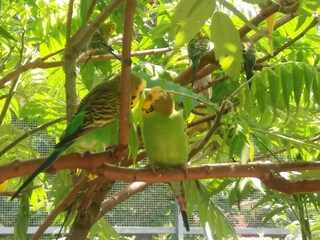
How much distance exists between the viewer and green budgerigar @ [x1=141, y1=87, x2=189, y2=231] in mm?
724

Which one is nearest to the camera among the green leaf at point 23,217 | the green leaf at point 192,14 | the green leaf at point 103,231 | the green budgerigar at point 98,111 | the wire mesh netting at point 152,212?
the green leaf at point 192,14

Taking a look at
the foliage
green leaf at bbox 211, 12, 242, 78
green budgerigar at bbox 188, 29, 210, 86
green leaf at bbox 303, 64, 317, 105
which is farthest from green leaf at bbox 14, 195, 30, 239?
green leaf at bbox 211, 12, 242, 78

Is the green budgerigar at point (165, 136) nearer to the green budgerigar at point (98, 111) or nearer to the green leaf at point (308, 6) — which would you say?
the green budgerigar at point (98, 111)

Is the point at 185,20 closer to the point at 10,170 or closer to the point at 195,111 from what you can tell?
the point at 10,170

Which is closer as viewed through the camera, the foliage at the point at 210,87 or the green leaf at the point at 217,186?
the foliage at the point at 210,87

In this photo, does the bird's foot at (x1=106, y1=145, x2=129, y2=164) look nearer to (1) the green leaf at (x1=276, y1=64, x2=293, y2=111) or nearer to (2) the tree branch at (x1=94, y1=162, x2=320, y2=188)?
(2) the tree branch at (x1=94, y1=162, x2=320, y2=188)

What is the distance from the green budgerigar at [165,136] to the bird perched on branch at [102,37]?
93 millimetres

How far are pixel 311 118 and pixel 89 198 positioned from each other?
1.14 feet

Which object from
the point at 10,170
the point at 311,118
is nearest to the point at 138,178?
the point at 10,170

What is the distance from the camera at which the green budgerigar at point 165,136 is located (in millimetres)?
724

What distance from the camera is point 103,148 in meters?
0.72

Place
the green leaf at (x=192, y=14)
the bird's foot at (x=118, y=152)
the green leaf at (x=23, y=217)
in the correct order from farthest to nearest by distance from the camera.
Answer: the green leaf at (x=23, y=217) → the bird's foot at (x=118, y=152) → the green leaf at (x=192, y=14)

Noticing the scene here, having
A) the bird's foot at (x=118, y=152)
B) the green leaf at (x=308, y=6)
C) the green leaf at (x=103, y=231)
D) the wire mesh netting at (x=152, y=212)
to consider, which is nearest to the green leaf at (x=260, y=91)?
the bird's foot at (x=118, y=152)

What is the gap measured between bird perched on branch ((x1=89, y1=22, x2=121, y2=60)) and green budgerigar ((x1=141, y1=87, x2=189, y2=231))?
A: 9 centimetres
